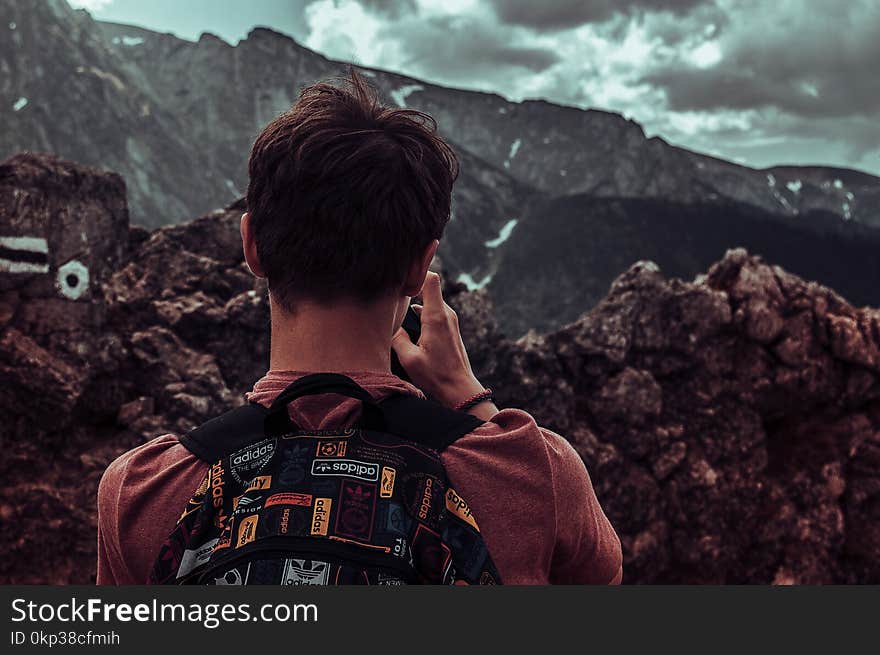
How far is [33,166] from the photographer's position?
29.3ft

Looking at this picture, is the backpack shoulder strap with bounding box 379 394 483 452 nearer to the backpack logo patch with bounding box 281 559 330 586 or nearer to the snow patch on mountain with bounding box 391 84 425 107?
the backpack logo patch with bounding box 281 559 330 586

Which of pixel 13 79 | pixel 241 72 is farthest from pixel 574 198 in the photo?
pixel 13 79

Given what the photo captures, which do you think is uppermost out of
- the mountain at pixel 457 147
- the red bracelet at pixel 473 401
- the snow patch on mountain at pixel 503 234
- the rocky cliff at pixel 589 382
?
the mountain at pixel 457 147

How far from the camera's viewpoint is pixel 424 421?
6.40 feet

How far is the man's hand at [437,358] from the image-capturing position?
2.37 metres

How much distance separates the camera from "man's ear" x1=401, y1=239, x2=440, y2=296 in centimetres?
215

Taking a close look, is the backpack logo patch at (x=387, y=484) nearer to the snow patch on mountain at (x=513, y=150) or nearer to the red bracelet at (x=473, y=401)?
the red bracelet at (x=473, y=401)

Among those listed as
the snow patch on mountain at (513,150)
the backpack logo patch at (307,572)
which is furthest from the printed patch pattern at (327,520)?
the snow patch on mountain at (513,150)

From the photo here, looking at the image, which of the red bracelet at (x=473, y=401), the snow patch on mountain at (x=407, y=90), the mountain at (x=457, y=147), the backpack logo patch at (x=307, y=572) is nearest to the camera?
the backpack logo patch at (x=307, y=572)

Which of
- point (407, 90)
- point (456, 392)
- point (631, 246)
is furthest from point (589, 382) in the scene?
point (407, 90)

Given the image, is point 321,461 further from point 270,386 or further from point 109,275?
point 109,275

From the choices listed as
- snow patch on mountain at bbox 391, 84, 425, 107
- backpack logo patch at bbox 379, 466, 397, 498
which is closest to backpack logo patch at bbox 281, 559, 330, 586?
backpack logo patch at bbox 379, 466, 397, 498

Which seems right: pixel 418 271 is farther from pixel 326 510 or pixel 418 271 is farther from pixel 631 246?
pixel 631 246

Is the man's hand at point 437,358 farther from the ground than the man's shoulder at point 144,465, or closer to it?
farther from the ground
